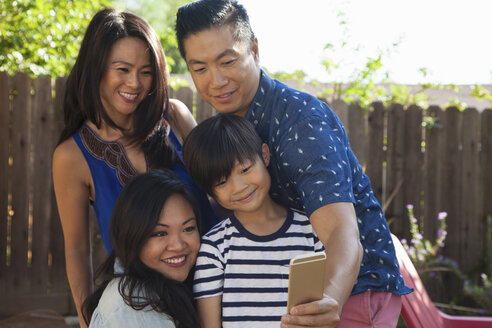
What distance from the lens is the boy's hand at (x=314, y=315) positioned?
4.42 feet

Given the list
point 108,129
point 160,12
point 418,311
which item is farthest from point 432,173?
point 160,12

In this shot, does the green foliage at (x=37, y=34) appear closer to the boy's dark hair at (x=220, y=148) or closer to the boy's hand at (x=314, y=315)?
the boy's dark hair at (x=220, y=148)

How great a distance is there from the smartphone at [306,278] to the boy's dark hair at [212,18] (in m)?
1.12

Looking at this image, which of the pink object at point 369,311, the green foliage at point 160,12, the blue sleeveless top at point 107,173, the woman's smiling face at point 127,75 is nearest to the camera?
the pink object at point 369,311

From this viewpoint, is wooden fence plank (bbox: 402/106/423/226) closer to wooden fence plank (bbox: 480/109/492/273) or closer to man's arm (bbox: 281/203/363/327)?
wooden fence plank (bbox: 480/109/492/273)

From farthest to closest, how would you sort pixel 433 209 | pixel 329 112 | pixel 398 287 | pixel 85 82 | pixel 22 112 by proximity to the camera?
pixel 433 209, pixel 22 112, pixel 85 82, pixel 398 287, pixel 329 112

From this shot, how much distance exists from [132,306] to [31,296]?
3.50m

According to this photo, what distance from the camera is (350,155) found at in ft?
6.68

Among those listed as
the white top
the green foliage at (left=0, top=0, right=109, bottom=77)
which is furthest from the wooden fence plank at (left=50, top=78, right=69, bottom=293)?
the white top

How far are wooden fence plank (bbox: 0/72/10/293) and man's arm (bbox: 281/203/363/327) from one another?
4.12 metres

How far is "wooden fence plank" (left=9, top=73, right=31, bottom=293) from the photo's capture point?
5094 mm

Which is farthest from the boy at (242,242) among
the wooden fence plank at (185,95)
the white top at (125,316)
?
the wooden fence plank at (185,95)

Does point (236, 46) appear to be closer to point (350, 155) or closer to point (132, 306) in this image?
point (350, 155)

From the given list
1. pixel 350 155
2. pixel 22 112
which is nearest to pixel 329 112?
pixel 350 155
